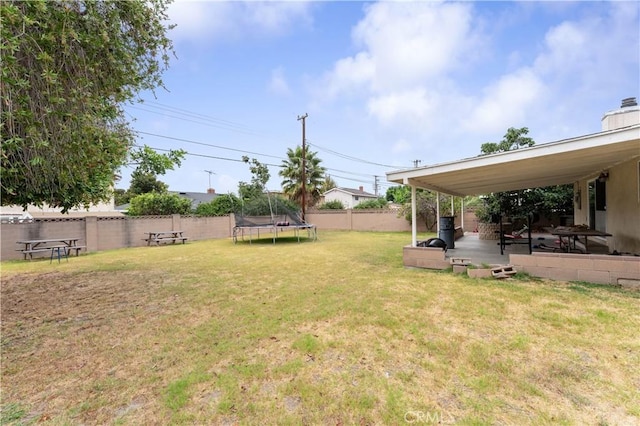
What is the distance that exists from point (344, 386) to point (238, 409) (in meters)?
0.89

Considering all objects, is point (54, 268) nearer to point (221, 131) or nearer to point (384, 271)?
point (384, 271)

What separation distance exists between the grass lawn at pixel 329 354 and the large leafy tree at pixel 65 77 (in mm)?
2139

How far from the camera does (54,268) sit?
28.1 feet

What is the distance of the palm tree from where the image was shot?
2444 cm

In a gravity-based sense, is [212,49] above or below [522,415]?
above

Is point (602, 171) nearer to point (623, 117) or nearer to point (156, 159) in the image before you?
point (623, 117)

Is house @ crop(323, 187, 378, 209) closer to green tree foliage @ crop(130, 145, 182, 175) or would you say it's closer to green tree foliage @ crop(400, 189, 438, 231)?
green tree foliage @ crop(400, 189, 438, 231)

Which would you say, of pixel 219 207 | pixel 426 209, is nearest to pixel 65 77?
pixel 426 209

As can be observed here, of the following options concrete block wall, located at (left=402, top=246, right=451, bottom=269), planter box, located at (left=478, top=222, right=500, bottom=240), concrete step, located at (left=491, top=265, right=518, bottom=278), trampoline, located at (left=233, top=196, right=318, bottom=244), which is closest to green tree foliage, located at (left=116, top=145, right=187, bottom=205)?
concrete block wall, located at (left=402, top=246, right=451, bottom=269)

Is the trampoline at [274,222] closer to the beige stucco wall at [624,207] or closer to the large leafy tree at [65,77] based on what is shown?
the large leafy tree at [65,77]

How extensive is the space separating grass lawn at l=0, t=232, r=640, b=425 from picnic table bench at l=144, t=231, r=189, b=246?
29.0ft

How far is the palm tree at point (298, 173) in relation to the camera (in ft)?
80.2

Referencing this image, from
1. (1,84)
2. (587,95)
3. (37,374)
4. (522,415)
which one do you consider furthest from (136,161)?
(587,95)

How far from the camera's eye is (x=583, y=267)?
17.3 ft
